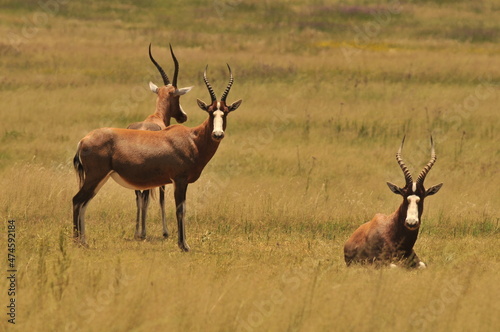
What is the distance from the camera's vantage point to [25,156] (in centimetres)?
2136

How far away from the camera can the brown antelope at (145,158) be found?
13789mm

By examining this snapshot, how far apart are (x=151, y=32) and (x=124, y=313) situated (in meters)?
38.2

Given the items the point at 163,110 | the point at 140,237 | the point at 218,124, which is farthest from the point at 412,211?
the point at 163,110

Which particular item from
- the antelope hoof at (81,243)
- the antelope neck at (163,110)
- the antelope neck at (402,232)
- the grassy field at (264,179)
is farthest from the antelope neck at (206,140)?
the antelope neck at (402,232)

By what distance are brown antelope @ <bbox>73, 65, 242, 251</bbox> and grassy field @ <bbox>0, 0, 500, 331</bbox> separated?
0.77 metres

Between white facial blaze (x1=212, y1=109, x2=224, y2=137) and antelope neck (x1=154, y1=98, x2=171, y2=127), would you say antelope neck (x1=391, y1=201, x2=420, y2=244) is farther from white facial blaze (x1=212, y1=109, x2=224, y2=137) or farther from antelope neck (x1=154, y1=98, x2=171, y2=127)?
antelope neck (x1=154, y1=98, x2=171, y2=127)

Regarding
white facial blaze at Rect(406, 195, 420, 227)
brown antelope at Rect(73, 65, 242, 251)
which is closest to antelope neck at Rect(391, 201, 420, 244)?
white facial blaze at Rect(406, 195, 420, 227)

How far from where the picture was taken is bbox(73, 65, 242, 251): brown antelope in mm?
13789

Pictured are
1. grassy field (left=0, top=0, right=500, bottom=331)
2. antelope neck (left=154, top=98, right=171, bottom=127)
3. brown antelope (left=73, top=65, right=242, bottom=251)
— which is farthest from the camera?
antelope neck (left=154, top=98, right=171, bottom=127)

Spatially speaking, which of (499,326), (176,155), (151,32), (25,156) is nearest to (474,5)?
(151,32)

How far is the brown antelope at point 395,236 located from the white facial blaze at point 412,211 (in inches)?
1.3

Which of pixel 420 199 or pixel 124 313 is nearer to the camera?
pixel 124 313

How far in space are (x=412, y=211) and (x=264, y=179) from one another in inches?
308

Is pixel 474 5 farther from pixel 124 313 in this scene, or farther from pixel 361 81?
pixel 124 313
